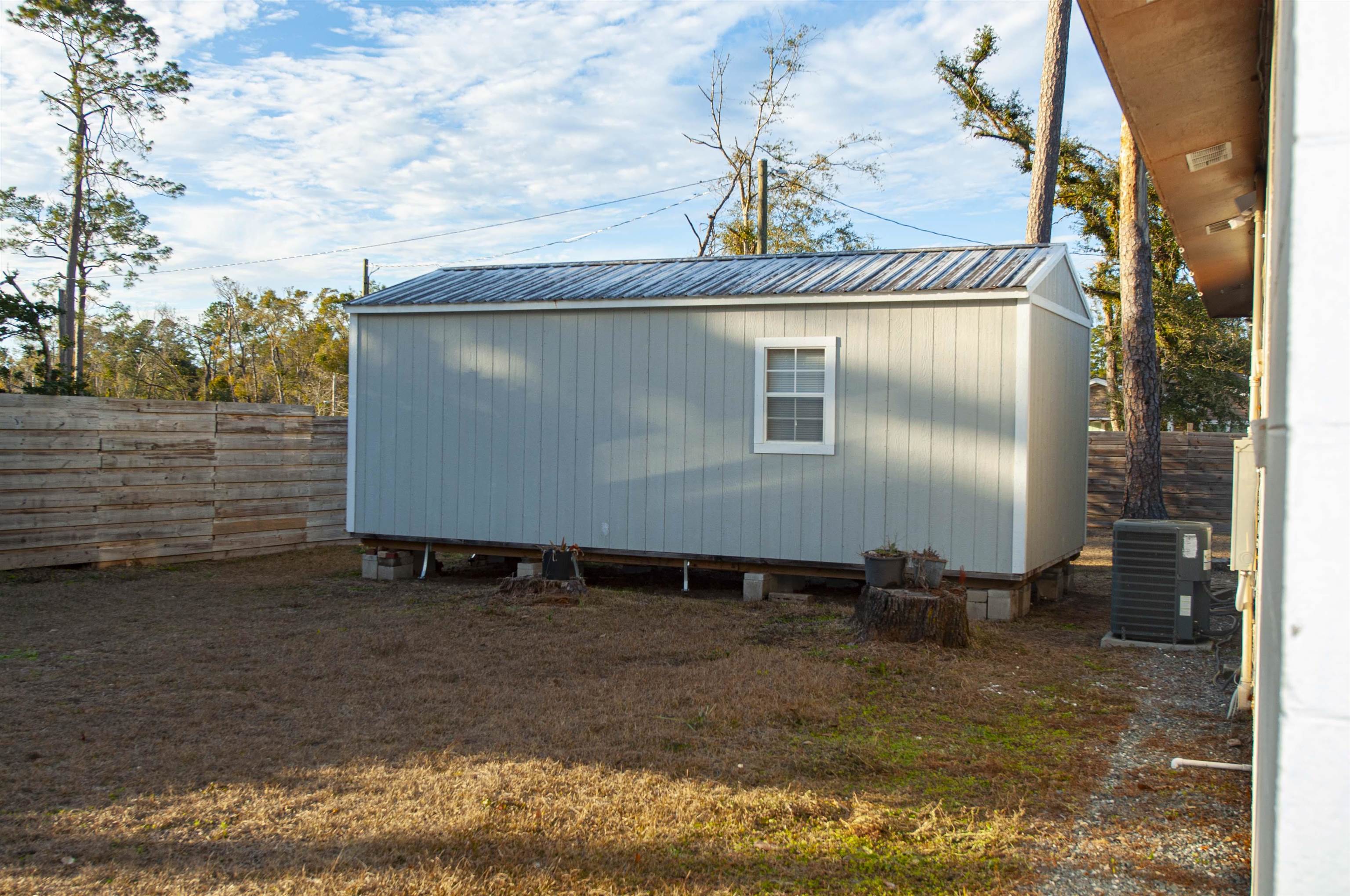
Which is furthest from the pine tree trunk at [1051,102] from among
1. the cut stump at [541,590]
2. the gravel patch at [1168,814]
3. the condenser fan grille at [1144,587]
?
the gravel patch at [1168,814]

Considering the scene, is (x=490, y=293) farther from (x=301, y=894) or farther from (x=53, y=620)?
(x=301, y=894)

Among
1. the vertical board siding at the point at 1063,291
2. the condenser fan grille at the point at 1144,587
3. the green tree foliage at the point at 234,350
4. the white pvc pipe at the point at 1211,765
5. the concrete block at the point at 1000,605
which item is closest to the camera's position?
the white pvc pipe at the point at 1211,765

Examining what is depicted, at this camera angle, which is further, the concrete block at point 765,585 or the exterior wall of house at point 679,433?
the concrete block at point 765,585

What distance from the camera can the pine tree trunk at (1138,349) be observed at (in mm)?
12234

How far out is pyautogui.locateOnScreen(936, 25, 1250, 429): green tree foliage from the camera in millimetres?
20000

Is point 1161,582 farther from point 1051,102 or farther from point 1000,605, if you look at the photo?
point 1051,102

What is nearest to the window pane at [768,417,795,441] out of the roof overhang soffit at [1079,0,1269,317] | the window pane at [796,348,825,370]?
the window pane at [796,348,825,370]

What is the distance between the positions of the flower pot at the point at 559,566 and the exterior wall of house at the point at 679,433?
0.51 metres

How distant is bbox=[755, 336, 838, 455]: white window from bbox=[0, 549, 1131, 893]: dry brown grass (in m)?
1.56

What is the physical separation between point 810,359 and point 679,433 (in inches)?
51.7

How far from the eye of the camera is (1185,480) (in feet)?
49.0

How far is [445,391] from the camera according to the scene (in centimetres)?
959

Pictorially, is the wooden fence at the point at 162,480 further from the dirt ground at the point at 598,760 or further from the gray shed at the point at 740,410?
the dirt ground at the point at 598,760

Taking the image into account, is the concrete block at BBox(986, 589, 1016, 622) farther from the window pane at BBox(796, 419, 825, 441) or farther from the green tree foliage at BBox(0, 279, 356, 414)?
the green tree foliage at BBox(0, 279, 356, 414)
